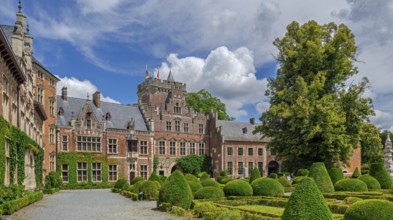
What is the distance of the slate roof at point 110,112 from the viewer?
150ft

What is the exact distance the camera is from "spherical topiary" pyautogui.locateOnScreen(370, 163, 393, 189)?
2810 centimetres

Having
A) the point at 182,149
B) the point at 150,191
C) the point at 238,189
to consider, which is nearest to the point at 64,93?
the point at 182,149

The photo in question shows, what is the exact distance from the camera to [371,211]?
10438mm

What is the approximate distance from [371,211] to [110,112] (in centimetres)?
4206

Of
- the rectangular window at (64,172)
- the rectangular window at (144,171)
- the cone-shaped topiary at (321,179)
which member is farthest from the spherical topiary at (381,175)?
the rectangular window at (64,172)

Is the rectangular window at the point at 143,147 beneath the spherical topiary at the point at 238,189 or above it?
above

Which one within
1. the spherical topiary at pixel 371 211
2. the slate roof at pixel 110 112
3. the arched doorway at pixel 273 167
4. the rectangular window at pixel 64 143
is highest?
the slate roof at pixel 110 112

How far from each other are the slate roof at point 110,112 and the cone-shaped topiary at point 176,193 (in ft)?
90.7

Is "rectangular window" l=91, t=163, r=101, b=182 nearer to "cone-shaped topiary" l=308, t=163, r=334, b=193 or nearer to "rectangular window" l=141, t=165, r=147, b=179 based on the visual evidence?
"rectangular window" l=141, t=165, r=147, b=179

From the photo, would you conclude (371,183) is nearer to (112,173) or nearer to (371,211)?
(371,211)

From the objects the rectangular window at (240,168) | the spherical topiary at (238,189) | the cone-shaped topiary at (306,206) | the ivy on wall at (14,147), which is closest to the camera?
the cone-shaped topiary at (306,206)

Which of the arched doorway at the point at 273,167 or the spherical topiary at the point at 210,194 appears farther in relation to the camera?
the arched doorway at the point at 273,167

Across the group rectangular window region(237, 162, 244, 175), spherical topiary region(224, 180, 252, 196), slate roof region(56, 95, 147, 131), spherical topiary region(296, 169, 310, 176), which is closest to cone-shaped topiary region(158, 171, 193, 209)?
spherical topiary region(224, 180, 252, 196)

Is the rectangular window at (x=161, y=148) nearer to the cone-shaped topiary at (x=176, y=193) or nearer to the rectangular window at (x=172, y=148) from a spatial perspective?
the rectangular window at (x=172, y=148)
